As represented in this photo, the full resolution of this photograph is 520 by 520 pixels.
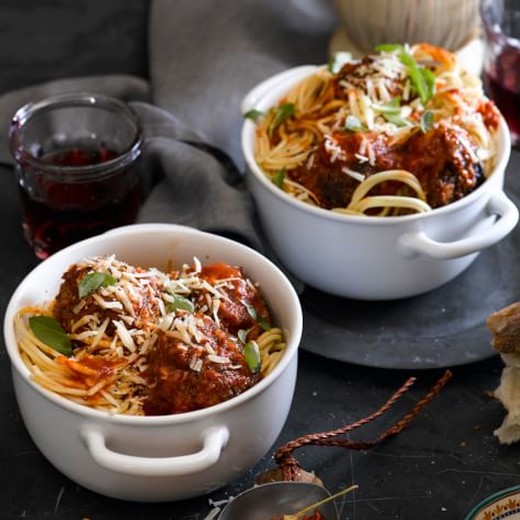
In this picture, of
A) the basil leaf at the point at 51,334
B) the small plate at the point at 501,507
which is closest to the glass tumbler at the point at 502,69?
the small plate at the point at 501,507

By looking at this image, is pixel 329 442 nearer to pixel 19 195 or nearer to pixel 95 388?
pixel 95 388

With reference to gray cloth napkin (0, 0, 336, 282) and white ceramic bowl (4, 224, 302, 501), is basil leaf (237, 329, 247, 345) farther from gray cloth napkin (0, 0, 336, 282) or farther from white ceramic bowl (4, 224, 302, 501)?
gray cloth napkin (0, 0, 336, 282)

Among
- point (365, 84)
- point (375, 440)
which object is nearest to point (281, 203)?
point (365, 84)

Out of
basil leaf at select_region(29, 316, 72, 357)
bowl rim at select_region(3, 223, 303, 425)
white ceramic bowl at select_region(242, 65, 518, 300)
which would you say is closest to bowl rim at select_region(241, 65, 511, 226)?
white ceramic bowl at select_region(242, 65, 518, 300)

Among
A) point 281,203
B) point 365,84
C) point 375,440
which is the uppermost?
point 365,84

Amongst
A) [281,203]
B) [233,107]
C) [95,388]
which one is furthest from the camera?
[233,107]
